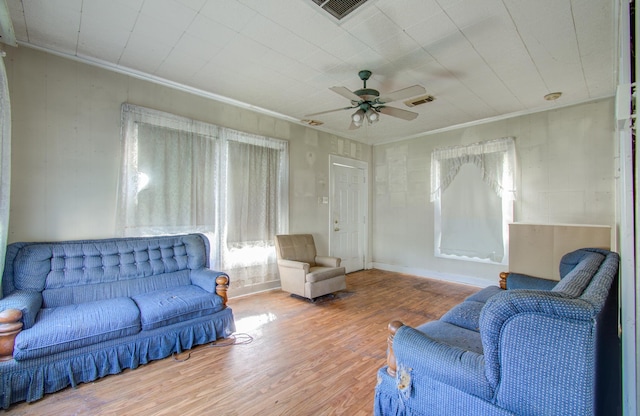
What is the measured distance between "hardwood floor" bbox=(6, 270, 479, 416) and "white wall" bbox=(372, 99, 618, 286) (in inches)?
80.5

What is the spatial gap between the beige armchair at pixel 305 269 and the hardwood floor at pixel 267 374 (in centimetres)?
34

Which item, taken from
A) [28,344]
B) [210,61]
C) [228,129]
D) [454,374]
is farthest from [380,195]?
[28,344]

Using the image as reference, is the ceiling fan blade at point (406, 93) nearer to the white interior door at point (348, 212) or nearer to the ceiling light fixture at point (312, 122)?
the ceiling light fixture at point (312, 122)

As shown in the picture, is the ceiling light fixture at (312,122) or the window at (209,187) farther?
the ceiling light fixture at (312,122)

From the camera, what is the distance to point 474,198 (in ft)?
15.8

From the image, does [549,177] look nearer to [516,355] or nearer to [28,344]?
[516,355]

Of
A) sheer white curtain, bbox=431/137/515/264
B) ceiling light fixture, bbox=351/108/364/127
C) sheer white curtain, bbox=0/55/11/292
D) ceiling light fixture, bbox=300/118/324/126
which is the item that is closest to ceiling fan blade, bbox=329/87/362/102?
ceiling light fixture, bbox=351/108/364/127

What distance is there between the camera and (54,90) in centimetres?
279

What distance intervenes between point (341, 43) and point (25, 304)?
3.22m

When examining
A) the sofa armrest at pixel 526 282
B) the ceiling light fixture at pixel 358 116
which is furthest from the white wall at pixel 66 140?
the sofa armrest at pixel 526 282

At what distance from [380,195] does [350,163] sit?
102 centimetres

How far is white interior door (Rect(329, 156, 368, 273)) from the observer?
18.2 feet

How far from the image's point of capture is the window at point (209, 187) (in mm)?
3223

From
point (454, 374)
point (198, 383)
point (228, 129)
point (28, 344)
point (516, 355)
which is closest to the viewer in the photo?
point (516, 355)
